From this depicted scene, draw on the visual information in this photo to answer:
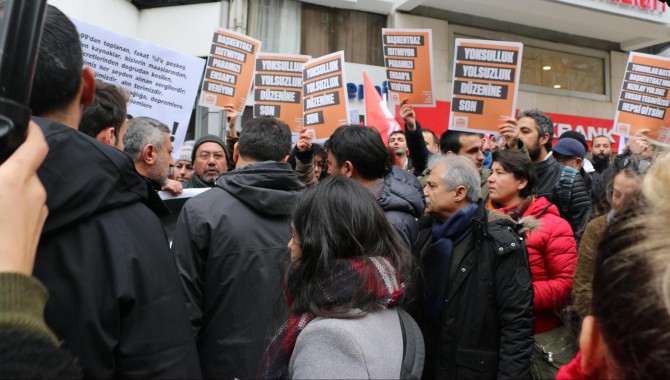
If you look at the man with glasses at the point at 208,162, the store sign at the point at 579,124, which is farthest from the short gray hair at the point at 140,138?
the store sign at the point at 579,124

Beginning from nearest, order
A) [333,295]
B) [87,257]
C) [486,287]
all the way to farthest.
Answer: [87,257]
[333,295]
[486,287]

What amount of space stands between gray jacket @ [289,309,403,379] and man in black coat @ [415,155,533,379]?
53.0 inches

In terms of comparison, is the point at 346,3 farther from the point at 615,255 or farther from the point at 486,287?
the point at 615,255

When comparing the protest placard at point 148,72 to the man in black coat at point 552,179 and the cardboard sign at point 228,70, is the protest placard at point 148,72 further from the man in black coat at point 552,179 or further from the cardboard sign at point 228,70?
the man in black coat at point 552,179

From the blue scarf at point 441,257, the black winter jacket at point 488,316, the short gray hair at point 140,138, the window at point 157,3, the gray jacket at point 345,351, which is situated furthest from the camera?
the window at point 157,3

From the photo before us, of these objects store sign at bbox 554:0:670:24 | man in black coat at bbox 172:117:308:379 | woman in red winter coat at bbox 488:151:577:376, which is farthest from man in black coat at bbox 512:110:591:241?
store sign at bbox 554:0:670:24

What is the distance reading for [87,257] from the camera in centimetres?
128

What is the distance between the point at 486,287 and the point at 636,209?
2.14 metres

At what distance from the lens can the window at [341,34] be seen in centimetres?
1167

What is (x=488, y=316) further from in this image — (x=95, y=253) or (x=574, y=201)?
(x=95, y=253)

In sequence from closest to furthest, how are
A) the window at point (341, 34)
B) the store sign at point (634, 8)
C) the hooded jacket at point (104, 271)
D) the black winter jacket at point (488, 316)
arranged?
the hooded jacket at point (104, 271)
the black winter jacket at point (488, 316)
the window at point (341, 34)
the store sign at point (634, 8)

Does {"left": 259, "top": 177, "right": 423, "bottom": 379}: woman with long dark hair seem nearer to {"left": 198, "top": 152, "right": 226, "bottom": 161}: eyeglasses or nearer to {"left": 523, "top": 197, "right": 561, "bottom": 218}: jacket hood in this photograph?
{"left": 523, "top": 197, "right": 561, "bottom": 218}: jacket hood

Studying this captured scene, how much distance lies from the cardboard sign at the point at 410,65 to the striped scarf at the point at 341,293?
3730 millimetres

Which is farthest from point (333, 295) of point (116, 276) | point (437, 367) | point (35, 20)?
point (437, 367)
